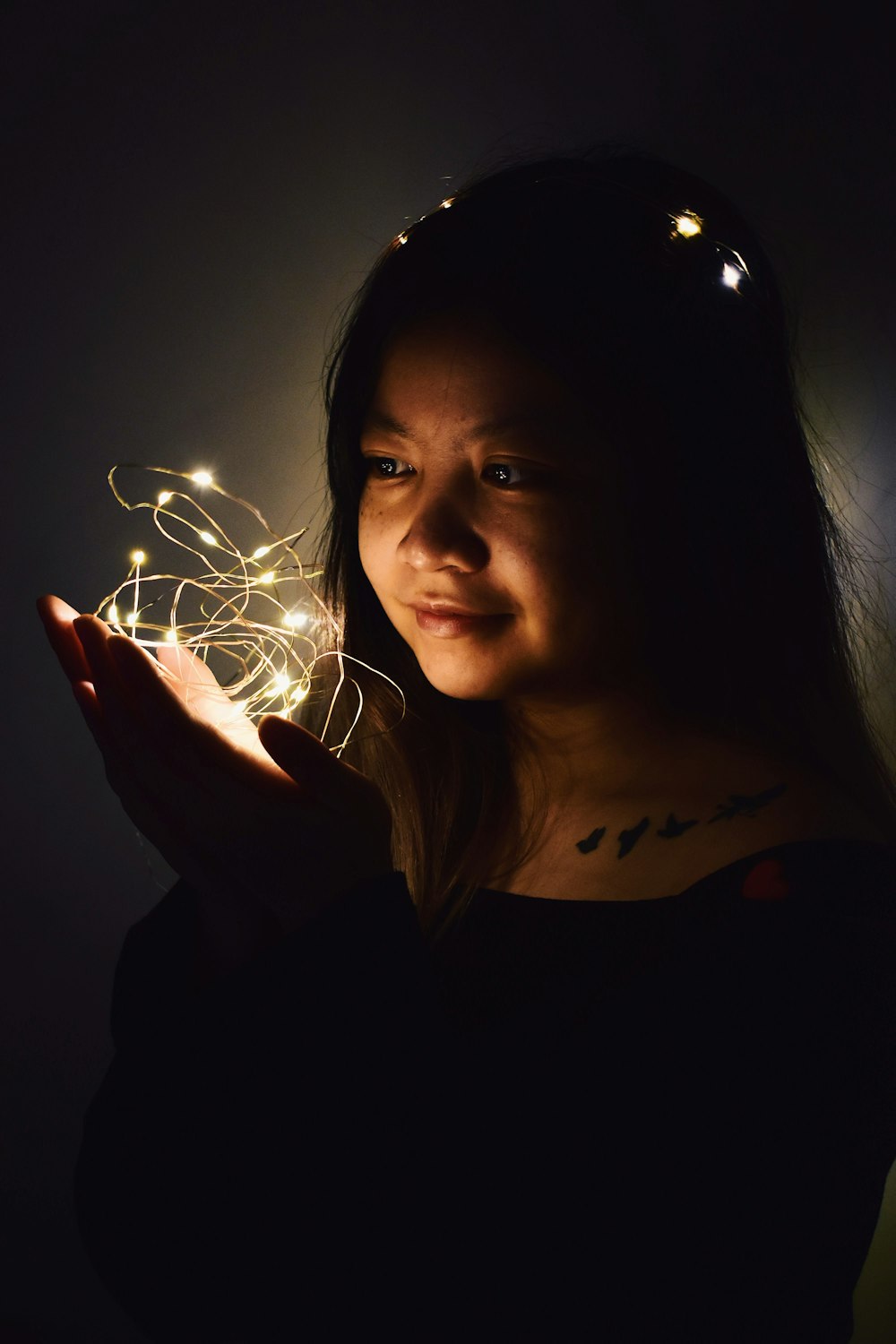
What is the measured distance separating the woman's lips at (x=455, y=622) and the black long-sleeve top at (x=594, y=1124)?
0.26 meters

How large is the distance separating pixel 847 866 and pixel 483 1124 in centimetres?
37

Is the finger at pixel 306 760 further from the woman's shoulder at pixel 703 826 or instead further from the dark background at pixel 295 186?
the dark background at pixel 295 186

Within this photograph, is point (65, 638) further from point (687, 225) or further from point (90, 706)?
point (687, 225)

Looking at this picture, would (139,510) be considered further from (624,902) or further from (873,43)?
(873,43)

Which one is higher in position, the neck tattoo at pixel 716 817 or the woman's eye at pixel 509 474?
the woman's eye at pixel 509 474

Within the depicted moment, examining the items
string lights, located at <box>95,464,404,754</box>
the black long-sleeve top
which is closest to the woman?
the black long-sleeve top

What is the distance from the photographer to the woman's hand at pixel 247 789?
33.5 inches

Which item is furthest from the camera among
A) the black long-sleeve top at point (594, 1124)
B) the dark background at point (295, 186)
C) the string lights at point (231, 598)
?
the string lights at point (231, 598)

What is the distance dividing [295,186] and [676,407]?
610mm

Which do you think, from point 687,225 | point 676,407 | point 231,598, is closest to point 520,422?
point 676,407

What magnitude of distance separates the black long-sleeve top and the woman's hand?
4 centimetres

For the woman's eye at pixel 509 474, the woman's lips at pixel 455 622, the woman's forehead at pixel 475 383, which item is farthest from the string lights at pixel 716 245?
the woman's lips at pixel 455 622

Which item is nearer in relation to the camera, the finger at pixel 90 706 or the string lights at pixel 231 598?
the finger at pixel 90 706

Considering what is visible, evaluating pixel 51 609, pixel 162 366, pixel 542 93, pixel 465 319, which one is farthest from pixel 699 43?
pixel 51 609
